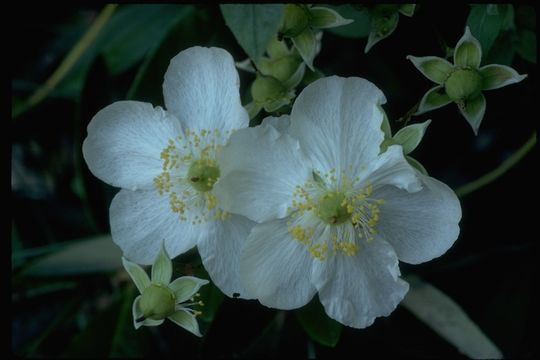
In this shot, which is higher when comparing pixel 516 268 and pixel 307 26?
pixel 307 26

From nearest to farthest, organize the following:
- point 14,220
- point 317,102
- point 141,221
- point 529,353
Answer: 1. point 317,102
2. point 141,221
3. point 529,353
4. point 14,220

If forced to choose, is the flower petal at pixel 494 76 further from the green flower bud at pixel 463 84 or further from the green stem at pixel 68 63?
the green stem at pixel 68 63

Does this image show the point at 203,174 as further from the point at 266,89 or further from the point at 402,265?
the point at 402,265

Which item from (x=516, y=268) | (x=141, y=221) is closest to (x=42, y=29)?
(x=141, y=221)

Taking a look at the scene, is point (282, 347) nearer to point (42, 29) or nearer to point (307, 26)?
point (307, 26)

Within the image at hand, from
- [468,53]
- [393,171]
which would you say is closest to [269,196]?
[393,171]
